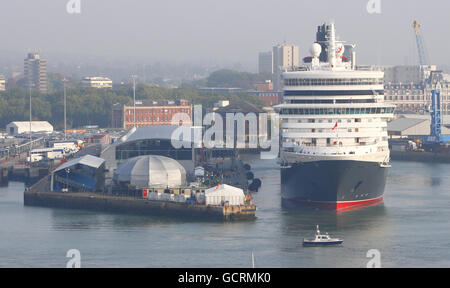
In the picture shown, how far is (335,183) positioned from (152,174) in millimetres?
8830

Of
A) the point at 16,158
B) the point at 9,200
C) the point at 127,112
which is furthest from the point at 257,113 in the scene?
the point at 9,200

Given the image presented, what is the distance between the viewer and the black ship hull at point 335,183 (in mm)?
44406

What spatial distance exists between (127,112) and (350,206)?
64986 mm

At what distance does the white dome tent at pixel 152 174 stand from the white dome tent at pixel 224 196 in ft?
14.5

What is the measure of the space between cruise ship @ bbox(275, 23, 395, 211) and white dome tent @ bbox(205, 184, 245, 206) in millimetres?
3263

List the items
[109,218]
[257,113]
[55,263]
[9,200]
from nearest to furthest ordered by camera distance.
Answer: [55,263], [109,218], [9,200], [257,113]

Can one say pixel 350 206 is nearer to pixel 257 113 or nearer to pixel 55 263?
pixel 55 263

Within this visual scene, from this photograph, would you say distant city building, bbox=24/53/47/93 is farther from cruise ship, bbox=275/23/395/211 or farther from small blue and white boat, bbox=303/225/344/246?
small blue and white boat, bbox=303/225/344/246

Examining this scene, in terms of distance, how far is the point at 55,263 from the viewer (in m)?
34.1

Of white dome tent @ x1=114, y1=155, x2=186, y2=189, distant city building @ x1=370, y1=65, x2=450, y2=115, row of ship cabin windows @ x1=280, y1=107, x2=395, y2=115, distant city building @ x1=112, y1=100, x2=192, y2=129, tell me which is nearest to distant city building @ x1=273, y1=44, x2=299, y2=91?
distant city building @ x1=370, y1=65, x2=450, y2=115

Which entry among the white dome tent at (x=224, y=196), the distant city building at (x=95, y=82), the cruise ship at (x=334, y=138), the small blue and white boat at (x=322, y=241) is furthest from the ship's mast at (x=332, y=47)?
the distant city building at (x=95, y=82)

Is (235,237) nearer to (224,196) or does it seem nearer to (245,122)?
(224,196)

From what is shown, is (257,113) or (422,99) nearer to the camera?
(257,113)

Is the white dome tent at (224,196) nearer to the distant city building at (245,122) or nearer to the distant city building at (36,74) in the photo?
the distant city building at (245,122)
